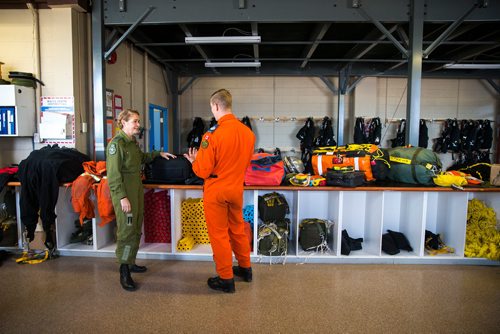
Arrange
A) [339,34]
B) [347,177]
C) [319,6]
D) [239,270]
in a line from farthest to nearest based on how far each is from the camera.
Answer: [339,34] < [319,6] < [347,177] < [239,270]

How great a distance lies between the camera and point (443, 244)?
3275 millimetres

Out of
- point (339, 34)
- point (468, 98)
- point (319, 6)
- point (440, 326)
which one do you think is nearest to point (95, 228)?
point (440, 326)

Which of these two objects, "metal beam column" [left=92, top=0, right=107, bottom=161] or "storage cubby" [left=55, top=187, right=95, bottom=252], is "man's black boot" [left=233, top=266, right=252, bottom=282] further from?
"metal beam column" [left=92, top=0, right=107, bottom=161]

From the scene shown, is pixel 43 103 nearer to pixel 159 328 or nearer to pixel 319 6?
pixel 159 328

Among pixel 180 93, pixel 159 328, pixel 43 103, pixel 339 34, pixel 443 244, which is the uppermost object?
pixel 339 34

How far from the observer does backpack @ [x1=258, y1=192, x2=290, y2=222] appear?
10.2 ft

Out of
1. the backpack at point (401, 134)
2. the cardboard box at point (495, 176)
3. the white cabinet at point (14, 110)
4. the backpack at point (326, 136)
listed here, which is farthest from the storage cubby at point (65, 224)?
the backpack at point (401, 134)

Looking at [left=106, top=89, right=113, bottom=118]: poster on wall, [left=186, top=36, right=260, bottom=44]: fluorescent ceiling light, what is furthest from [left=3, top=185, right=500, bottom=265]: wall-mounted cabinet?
[left=186, top=36, right=260, bottom=44]: fluorescent ceiling light

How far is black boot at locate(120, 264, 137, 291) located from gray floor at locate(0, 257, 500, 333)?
0.06 m

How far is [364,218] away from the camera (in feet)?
11.3

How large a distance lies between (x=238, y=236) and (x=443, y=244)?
237cm

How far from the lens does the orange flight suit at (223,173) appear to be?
230 cm

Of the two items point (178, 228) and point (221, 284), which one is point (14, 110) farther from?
point (221, 284)

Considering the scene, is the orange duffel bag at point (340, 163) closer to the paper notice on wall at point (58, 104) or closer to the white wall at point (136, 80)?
the paper notice on wall at point (58, 104)
